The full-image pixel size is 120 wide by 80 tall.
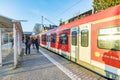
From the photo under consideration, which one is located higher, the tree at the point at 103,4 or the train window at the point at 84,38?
the tree at the point at 103,4

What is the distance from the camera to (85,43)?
33.4 feet

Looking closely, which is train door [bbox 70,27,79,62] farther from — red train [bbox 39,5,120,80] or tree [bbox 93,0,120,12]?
tree [bbox 93,0,120,12]

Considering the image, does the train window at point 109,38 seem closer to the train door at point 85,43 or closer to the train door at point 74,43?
the train door at point 85,43

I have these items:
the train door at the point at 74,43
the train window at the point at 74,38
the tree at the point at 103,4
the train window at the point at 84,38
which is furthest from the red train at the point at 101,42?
the tree at the point at 103,4

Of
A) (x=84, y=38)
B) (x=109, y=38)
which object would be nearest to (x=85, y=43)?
(x=84, y=38)

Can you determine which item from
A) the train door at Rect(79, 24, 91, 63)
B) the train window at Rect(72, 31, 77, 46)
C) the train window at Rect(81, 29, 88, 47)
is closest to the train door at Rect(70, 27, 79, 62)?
the train window at Rect(72, 31, 77, 46)

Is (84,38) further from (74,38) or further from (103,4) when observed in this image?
(103,4)

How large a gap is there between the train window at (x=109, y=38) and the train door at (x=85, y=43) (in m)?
1.19

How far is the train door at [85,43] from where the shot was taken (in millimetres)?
9673

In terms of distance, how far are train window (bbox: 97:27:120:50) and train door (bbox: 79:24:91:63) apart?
1.19m

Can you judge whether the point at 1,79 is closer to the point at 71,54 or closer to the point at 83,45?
the point at 83,45

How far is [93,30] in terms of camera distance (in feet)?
29.9

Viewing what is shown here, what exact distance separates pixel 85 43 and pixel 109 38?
2.55 metres

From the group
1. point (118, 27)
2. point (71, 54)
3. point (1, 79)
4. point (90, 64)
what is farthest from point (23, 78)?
point (71, 54)
